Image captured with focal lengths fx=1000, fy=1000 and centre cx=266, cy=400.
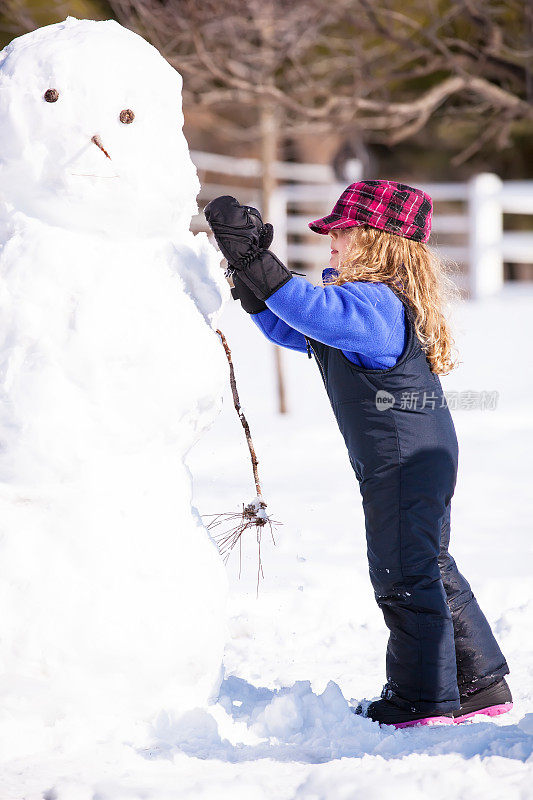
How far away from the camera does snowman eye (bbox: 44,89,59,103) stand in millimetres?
2436

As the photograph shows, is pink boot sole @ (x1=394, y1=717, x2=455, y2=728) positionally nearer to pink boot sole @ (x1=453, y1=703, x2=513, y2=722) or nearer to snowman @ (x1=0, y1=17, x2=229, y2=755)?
pink boot sole @ (x1=453, y1=703, x2=513, y2=722)

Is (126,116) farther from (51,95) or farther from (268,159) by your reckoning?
(268,159)

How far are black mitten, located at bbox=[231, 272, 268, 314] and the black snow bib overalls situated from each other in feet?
0.75

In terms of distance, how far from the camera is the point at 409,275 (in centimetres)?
266

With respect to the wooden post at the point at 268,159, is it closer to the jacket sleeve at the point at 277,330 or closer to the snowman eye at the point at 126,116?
the jacket sleeve at the point at 277,330

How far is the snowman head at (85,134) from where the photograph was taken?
2.44m

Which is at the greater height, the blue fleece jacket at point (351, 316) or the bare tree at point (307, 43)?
the bare tree at point (307, 43)

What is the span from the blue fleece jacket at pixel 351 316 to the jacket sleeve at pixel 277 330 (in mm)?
279

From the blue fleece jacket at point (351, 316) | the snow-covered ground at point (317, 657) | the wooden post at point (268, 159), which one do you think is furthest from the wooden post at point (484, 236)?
the blue fleece jacket at point (351, 316)

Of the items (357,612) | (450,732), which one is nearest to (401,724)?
(450,732)

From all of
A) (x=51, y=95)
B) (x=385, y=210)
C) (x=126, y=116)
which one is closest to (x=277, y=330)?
(x=385, y=210)

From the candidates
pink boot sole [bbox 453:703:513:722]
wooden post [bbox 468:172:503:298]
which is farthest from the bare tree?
wooden post [bbox 468:172:503:298]

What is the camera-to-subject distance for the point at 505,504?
5051 mm

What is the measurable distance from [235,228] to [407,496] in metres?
0.82
